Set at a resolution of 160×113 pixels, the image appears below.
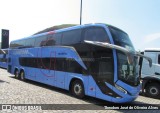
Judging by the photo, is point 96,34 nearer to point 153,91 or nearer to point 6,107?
point 6,107

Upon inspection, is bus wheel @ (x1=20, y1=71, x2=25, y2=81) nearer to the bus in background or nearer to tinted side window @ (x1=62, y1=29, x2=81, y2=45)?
tinted side window @ (x1=62, y1=29, x2=81, y2=45)

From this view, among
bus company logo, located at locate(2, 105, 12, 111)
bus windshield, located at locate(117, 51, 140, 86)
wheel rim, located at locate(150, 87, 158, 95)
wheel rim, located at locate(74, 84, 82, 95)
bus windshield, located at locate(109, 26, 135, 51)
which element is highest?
bus windshield, located at locate(109, 26, 135, 51)

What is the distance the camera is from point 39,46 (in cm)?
1673

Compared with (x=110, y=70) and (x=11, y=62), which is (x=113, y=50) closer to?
(x=110, y=70)

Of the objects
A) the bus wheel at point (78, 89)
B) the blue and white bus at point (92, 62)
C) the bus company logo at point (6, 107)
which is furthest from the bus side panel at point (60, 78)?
the bus company logo at point (6, 107)

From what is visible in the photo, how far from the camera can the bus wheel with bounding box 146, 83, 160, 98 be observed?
45.6 ft

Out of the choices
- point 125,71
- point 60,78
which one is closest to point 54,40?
point 60,78

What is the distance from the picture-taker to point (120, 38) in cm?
1113

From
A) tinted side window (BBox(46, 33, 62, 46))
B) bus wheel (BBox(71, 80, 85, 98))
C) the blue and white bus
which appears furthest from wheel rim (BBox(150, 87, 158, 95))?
tinted side window (BBox(46, 33, 62, 46))

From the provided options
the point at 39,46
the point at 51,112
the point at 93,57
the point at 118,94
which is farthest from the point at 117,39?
the point at 39,46

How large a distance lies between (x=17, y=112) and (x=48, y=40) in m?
8.16

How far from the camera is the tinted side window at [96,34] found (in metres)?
11.0

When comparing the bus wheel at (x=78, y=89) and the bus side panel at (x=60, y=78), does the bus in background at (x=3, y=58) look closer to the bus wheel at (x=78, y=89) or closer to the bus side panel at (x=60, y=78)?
the bus side panel at (x=60, y=78)

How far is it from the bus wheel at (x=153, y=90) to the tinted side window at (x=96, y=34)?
5304 millimetres
